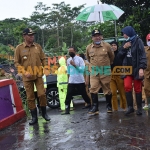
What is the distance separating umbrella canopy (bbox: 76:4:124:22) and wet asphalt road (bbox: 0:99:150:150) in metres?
4.39

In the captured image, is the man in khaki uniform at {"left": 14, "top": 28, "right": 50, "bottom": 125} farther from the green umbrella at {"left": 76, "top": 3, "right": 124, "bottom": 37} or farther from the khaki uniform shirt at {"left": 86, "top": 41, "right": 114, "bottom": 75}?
the green umbrella at {"left": 76, "top": 3, "right": 124, "bottom": 37}

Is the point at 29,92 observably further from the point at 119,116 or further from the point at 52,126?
the point at 119,116

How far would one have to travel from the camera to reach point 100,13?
33.4ft

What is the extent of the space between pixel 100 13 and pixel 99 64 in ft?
13.2

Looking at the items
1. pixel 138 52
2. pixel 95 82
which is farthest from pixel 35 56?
pixel 138 52

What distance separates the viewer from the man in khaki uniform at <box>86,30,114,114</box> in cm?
662

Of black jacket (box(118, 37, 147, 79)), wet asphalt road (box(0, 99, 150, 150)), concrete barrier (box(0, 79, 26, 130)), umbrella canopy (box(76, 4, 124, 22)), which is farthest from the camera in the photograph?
umbrella canopy (box(76, 4, 124, 22))

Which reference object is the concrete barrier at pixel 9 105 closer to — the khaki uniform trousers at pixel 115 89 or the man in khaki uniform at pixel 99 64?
the man in khaki uniform at pixel 99 64

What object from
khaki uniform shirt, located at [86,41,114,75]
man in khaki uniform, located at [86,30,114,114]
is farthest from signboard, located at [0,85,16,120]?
khaki uniform shirt, located at [86,41,114,75]

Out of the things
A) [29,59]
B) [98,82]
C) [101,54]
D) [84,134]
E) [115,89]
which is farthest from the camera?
[115,89]

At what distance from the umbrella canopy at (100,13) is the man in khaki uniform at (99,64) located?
10.5 feet

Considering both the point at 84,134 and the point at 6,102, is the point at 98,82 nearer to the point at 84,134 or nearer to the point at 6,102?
the point at 6,102

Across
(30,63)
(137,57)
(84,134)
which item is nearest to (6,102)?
(30,63)

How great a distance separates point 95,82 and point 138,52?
122cm
